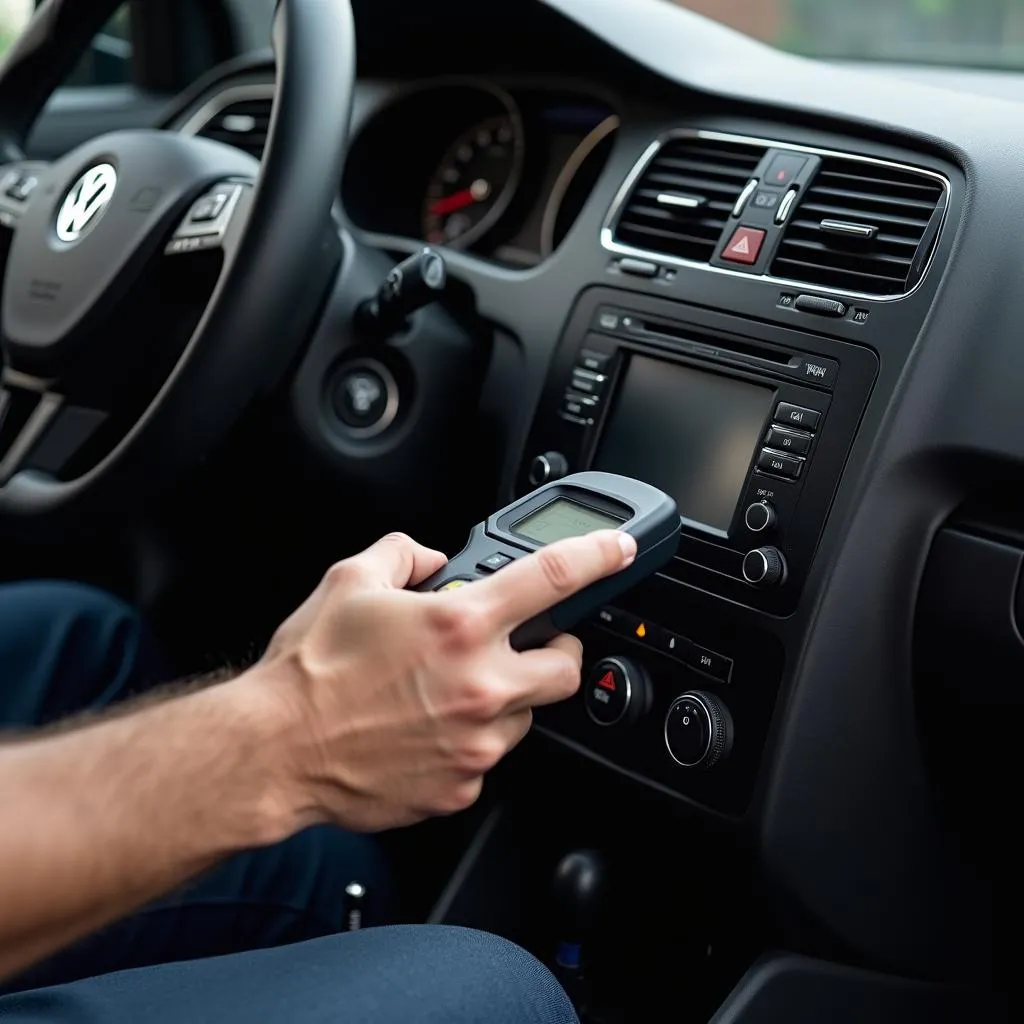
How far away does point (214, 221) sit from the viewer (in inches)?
45.2

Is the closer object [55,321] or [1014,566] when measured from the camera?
[1014,566]

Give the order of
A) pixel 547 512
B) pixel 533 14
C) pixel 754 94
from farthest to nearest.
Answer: pixel 533 14 < pixel 754 94 < pixel 547 512

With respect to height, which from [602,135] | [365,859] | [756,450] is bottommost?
[365,859]

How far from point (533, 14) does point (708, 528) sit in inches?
21.7

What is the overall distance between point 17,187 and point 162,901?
0.74 m

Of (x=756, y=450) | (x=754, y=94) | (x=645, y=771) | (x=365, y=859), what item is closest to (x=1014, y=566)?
(x=756, y=450)

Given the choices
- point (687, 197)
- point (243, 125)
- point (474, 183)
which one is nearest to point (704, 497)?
point (687, 197)

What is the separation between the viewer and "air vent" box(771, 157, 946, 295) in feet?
3.37

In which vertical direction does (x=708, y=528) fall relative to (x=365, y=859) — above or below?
above

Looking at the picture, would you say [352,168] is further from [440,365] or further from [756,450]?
[756,450]

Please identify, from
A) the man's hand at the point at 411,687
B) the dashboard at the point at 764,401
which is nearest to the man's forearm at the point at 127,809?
the man's hand at the point at 411,687

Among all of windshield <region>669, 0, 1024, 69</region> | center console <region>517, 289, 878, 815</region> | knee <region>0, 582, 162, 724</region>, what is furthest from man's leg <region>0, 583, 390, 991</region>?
windshield <region>669, 0, 1024, 69</region>

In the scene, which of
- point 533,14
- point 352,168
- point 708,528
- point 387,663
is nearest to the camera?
point 387,663

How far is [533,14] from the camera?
1327 mm
